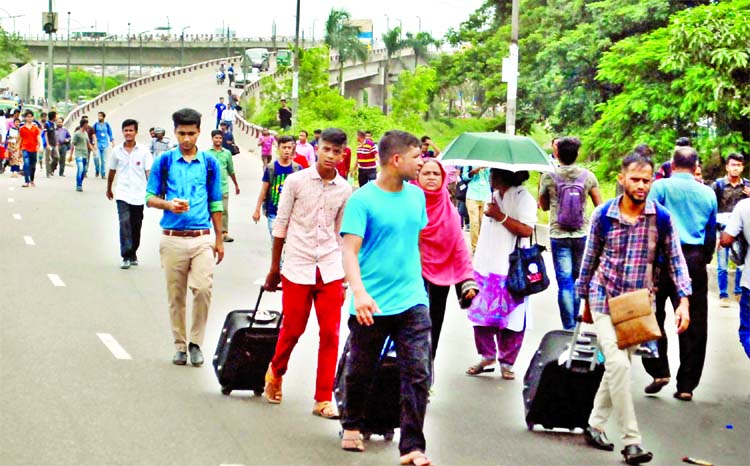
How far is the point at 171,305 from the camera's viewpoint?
34.6 ft

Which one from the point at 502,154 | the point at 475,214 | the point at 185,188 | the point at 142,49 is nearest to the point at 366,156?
the point at 475,214

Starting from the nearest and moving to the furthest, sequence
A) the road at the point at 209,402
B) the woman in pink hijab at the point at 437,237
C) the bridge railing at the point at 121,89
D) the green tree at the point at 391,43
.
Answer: the road at the point at 209,402 → the woman in pink hijab at the point at 437,237 → the bridge railing at the point at 121,89 → the green tree at the point at 391,43

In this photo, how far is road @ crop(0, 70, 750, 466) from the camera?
801 centimetres

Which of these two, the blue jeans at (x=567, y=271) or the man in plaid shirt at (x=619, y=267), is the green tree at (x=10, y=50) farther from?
the man in plaid shirt at (x=619, y=267)

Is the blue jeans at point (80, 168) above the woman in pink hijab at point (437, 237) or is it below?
below

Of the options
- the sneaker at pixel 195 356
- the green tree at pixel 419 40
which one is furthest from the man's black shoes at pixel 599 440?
the green tree at pixel 419 40

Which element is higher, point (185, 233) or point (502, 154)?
point (502, 154)

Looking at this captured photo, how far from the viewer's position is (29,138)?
32.7 meters

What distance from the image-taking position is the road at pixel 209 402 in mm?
8008

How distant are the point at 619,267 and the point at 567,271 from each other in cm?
342

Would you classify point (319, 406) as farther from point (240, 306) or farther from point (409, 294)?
point (240, 306)

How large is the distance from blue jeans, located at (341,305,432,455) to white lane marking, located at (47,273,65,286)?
27.6ft

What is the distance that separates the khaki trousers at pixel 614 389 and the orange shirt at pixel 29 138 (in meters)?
26.2

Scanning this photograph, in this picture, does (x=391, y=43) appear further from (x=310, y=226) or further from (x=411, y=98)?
(x=310, y=226)
